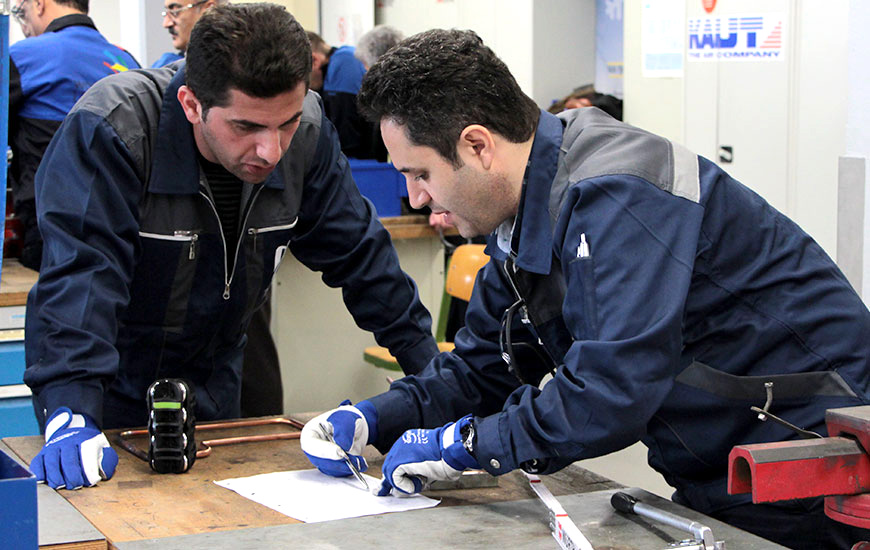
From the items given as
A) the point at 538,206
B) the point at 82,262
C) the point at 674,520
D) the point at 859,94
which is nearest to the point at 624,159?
the point at 538,206

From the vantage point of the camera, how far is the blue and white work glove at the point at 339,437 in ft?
5.66

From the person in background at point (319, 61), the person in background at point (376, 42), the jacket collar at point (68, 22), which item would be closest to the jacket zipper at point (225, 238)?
the jacket collar at point (68, 22)

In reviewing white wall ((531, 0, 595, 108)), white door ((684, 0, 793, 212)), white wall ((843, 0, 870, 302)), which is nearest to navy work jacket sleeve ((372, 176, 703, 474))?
white wall ((843, 0, 870, 302))

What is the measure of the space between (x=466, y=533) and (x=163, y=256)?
0.84m

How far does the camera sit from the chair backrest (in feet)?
11.7

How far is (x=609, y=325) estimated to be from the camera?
1.38 meters

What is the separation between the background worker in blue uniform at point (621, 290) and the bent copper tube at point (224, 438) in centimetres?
41

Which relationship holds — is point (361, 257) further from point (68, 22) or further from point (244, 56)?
point (68, 22)

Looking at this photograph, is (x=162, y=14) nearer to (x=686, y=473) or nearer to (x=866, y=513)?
(x=686, y=473)

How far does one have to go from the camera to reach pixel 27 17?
156 inches

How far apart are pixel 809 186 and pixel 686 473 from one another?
2199mm

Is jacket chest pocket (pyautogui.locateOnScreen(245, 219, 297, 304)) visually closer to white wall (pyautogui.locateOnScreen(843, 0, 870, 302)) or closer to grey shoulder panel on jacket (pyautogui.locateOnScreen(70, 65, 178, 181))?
grey shoulder panel on jacket (pyautogui.locateOnScreen(70, 65, 178, 181))

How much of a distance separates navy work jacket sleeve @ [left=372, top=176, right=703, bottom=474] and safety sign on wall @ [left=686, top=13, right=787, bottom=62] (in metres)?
2.40

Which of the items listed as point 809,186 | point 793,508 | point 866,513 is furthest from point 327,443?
point 809,186
